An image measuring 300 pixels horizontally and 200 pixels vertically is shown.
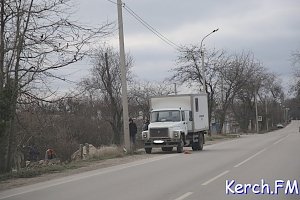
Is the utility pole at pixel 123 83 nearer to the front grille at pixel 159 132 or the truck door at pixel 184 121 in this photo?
the front grille at pixel 159 132

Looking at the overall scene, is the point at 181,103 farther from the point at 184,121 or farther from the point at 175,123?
the point at 175,123

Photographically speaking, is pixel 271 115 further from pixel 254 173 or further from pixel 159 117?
pixel 254 173

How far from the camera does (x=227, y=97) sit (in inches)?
2485

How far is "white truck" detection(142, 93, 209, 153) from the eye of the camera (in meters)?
27.5

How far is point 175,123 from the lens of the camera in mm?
27750

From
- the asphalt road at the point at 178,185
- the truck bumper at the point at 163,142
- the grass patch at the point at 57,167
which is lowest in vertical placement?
the grass patch at the point at 57,167

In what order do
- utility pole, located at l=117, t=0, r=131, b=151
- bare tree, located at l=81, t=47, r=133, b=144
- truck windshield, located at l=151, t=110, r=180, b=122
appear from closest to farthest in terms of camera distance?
1. utility pole, located at l=117, t=0, r=131, b=151
2. truck windshield, located at l=151, t=110, r=180, b=122
3. bare tree, located at l=81, t=47, r=133, b=144

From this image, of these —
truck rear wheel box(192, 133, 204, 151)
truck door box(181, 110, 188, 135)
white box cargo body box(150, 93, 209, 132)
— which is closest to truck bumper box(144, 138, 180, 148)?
truck door box(181, 110, 188, 135)

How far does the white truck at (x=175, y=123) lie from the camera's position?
1081 inches

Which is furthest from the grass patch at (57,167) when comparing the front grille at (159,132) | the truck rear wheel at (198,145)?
the truck rear wheel at (198,145)

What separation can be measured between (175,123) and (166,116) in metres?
1.01

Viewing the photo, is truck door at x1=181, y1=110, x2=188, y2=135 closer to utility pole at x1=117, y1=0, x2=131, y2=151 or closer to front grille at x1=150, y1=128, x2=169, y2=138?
front grille at x1=150, y1=128, x2=169, y2=138

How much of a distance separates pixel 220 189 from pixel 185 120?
16945 mm

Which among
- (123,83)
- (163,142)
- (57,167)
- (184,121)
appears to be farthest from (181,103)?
(57,167)
